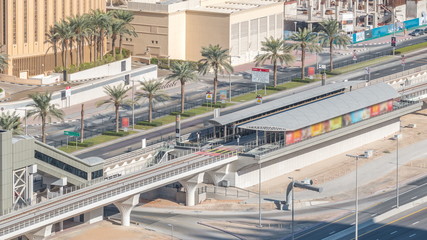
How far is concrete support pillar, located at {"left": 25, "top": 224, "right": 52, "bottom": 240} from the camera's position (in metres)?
144

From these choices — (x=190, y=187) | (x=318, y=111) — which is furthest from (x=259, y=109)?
(x=190, y=187)

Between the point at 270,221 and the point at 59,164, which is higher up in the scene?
the point at 59,164

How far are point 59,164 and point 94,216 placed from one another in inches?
290

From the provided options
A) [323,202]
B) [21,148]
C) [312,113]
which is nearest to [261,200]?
[323,202]

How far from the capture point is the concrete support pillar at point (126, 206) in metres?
155

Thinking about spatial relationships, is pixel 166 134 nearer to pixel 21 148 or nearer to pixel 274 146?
pixel 274 146

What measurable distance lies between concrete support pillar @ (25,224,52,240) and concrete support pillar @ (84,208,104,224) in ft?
35.3

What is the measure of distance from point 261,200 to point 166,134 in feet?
96.7

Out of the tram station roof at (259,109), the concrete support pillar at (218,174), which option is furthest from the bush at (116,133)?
the concrete support pillar at (218,174)

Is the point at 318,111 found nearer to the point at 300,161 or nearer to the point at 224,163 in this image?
the point at 300,161

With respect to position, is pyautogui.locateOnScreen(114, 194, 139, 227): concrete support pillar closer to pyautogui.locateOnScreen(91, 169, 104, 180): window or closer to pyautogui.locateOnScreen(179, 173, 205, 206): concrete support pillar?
pyautogui.locateOnScreen(91, 169, 104, 180): window

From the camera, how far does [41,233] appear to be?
145 metres

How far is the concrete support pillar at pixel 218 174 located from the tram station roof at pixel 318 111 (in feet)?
23.1

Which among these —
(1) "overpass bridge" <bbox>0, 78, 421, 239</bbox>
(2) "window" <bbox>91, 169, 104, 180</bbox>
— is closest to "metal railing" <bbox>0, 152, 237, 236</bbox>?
(1) "overpass bridge" <bbox>0, 78, 421, 239</bbox>
